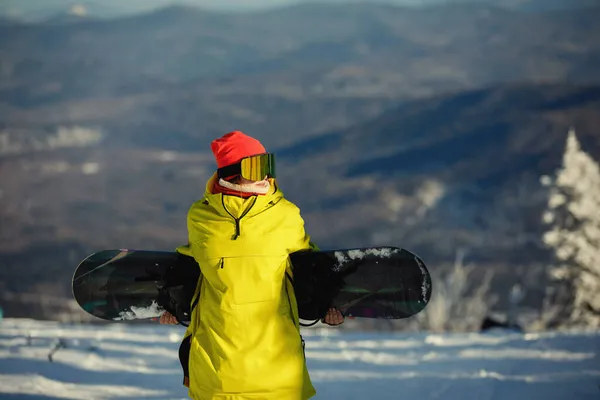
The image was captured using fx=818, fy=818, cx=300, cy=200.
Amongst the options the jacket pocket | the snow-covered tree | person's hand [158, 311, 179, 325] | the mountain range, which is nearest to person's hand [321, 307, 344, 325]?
the jacket pocket

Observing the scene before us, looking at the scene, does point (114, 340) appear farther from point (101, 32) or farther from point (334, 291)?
point (101, 32)

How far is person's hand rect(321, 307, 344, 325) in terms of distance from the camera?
10.00 feet

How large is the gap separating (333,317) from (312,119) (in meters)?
28.3

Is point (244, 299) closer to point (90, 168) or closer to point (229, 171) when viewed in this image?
point (229, 171)

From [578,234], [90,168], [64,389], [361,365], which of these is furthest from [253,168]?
[90,168]

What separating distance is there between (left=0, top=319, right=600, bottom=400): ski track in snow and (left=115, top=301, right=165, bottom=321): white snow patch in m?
1.33

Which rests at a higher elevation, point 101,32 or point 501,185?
point 101,32

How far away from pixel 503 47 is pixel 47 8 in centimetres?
1600

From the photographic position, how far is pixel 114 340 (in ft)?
18.9

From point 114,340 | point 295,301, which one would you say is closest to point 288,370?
point 295,301

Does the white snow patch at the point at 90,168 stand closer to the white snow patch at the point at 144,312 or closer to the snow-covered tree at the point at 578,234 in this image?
the snow-covered tree at the point at 578,234

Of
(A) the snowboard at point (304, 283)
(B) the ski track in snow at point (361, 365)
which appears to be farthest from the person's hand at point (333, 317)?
(B) the ski track in snow at point (361, 365)

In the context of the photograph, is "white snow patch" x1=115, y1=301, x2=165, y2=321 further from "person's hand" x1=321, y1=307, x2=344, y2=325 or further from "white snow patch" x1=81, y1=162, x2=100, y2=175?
"white snow patch" x1=81, y1=162, x2=100, y2=175

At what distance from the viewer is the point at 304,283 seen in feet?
9.93
